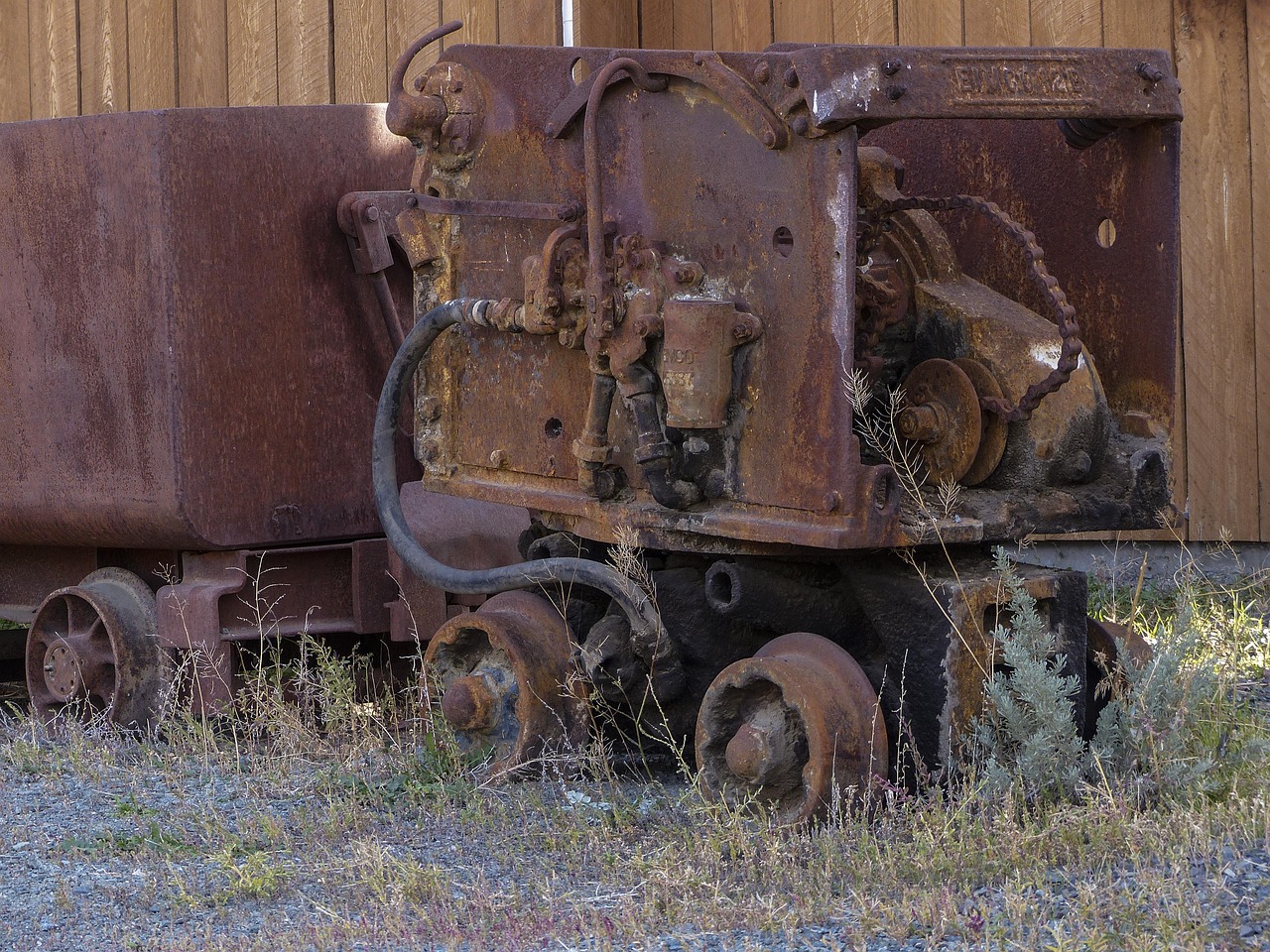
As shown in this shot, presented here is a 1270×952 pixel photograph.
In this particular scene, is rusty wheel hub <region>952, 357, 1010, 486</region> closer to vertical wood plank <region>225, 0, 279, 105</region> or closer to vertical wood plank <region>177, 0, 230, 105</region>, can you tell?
vertical wood plank <region>225, 0, 279, 105</region>

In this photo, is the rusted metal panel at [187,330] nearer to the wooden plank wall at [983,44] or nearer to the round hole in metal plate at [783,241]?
the wooden plank wall at [983,44]

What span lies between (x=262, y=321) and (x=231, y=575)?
2.54 ft

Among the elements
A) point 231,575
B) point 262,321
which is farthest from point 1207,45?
point 231,575

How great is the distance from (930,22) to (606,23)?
1386 mm

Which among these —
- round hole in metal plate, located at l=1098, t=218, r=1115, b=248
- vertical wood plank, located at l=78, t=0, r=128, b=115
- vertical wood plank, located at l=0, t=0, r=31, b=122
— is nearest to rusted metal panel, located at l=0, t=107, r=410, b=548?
round hole in metal plate, located at l=1098, t=218, r=1115, b=248

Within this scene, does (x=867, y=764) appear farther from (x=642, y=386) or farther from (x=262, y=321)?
(x=262, y=321)

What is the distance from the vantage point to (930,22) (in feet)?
19.9

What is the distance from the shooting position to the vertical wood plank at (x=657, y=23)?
22.5 ft

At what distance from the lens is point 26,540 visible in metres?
5.27

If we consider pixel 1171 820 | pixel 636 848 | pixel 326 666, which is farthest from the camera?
pixel 326 666

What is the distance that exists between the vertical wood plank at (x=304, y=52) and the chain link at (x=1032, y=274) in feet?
11.9

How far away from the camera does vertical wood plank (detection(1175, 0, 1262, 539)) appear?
18.6 feet

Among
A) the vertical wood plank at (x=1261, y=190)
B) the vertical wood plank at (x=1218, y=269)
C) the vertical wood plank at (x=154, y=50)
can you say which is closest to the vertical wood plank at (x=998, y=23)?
the vertical wood plank at (x=1218, y=269)

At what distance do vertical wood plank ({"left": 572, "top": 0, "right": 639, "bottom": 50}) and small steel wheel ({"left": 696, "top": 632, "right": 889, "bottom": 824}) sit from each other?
363 cm
